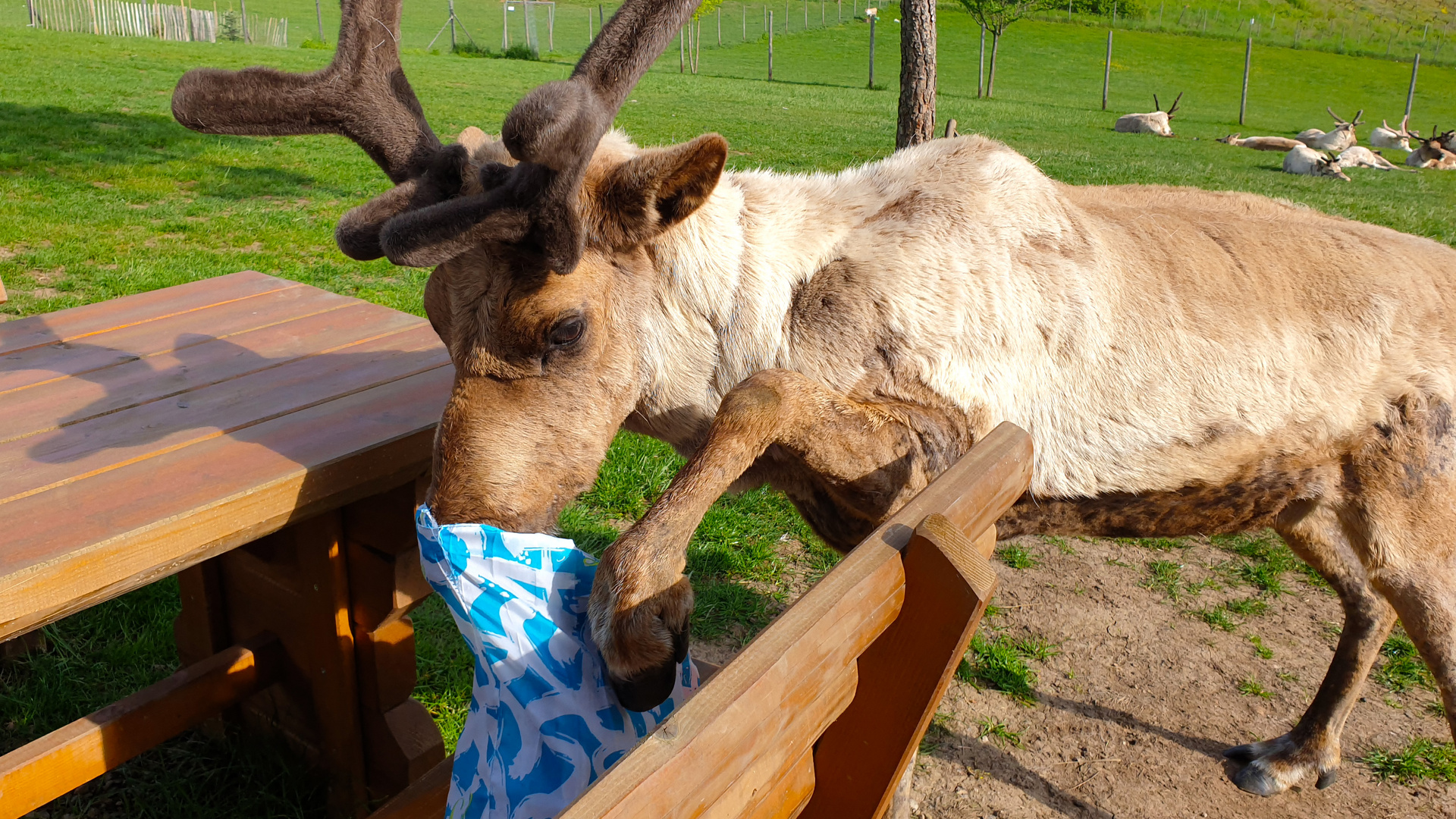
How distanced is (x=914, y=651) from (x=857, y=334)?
3.75 feet

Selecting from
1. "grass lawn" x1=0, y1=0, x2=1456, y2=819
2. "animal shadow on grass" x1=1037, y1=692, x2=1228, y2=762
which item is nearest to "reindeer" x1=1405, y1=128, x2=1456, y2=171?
"grass lawn" x1=0, y1=0, x2=1456, y2=819

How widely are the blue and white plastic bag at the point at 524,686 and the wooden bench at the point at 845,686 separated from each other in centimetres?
47

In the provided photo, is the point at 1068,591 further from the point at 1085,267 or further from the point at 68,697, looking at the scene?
the point at 68,697

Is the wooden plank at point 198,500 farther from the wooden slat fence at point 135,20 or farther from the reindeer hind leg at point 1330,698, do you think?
the wooden slat fence at point 135,20

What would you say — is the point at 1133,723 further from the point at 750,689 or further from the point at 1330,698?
the point at 750,689

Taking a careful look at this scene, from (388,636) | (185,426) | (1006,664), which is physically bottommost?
(1006,664)

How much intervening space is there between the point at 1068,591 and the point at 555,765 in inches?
143

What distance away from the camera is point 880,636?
1.61m

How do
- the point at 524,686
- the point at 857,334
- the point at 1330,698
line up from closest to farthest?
the point at 524,686 < the point at 857,334 < the point at 1330,698

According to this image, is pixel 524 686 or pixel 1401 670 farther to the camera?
pixel 1401 670

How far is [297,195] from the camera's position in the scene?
35.3 ft

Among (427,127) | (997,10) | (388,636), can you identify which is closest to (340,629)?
(388,636)

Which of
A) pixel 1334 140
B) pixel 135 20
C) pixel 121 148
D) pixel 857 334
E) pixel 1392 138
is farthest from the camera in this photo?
pixel 135 20

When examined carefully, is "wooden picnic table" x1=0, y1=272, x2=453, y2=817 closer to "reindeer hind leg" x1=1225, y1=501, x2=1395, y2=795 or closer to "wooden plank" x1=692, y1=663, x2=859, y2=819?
"wooden plank" x1=692, y1=663, x2=859, y2=819
